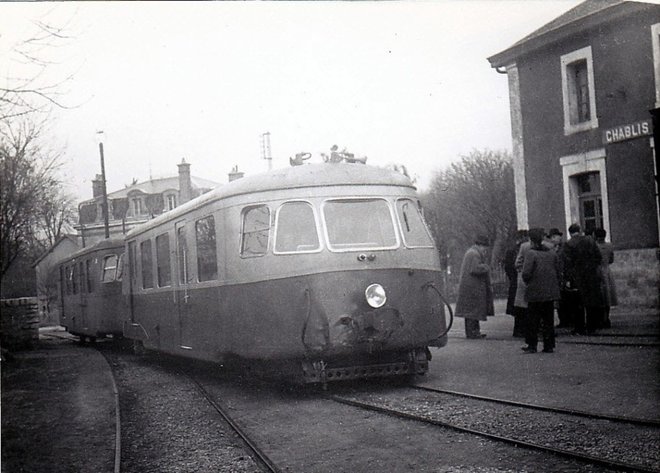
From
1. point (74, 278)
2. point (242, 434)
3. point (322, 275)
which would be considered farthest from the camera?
point (74, 278)

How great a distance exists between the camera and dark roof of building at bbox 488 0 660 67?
1101cm

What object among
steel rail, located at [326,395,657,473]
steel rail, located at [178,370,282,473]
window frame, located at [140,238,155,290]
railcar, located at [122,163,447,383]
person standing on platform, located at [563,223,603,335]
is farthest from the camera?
window frame, located at [140,238,155,290]

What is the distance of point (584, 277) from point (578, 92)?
4953 mm

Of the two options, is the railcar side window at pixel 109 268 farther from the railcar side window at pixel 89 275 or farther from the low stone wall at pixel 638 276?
the low stone wall at pixel 638 276

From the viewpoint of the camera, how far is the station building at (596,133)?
1305cm

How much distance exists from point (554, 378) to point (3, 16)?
6.26m

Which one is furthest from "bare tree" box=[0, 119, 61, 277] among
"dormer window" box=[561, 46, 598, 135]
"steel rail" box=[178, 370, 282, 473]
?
"dormer window" box=[561, 46, 598, 135]

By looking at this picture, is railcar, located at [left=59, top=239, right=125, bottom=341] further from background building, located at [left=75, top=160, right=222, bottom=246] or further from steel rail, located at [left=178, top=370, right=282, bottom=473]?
steel rail, located at [left=178, top=370, right=282, bottom=473]

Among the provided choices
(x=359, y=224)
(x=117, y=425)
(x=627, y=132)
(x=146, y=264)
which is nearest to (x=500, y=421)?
(x=359, y=224)

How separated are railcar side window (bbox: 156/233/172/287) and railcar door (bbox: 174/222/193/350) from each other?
528mm

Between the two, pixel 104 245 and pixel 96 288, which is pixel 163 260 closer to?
pixel 104 245

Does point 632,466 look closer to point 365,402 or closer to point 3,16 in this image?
point 365,402

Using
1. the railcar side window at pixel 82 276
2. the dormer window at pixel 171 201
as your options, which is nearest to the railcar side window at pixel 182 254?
the dormer window at pixel 171 201

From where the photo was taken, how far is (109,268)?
15.8 m
